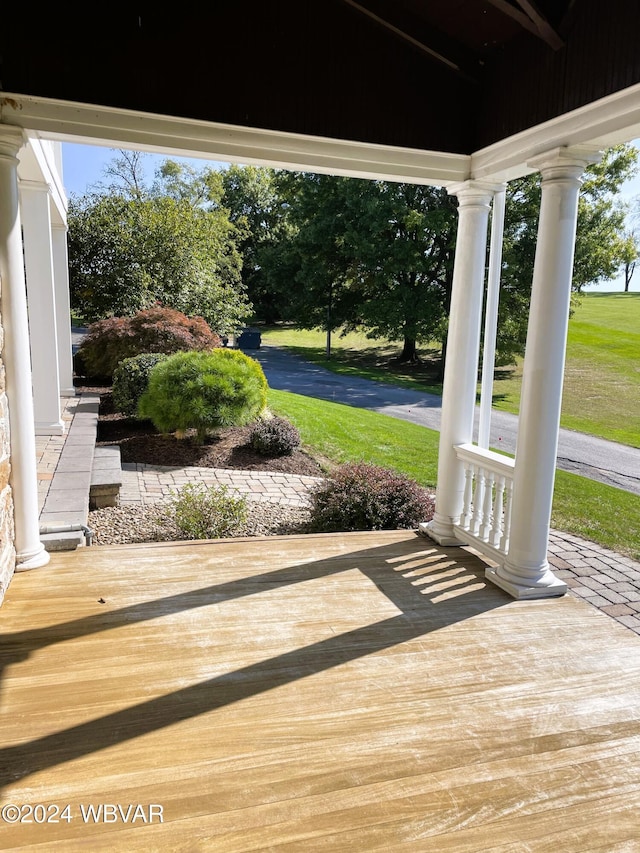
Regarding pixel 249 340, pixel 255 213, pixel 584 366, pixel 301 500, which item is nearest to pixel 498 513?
pixel 301 500

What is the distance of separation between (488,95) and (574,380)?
14649mm

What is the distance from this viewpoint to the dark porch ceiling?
10.2 ft

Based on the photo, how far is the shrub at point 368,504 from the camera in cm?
487

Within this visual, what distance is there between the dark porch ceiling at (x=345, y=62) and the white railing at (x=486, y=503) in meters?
2.05

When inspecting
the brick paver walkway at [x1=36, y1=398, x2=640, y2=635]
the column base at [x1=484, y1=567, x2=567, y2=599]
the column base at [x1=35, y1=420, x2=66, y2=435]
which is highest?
the column base at [x1=35, y1=420, x2=66, y2=435]

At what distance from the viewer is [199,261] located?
12.9m

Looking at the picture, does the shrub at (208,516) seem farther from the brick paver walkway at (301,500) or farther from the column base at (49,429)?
the column base at (49,429)

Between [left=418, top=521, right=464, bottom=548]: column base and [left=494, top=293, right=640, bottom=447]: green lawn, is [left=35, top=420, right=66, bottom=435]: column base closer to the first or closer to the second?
[left=418, top=521, right=464, bottom=548]: column base

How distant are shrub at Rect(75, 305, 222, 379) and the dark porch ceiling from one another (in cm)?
638

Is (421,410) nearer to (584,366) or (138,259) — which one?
(138,259)

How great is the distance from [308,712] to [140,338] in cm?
830

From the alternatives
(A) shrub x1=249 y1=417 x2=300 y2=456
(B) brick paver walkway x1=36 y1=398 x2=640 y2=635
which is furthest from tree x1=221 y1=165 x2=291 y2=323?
(B) brick paver walkway x1=36 y1=398 x2=640 y2=635

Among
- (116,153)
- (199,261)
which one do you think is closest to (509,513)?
(199,261)

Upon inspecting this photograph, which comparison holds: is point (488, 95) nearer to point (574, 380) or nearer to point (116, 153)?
point (574, 380)
